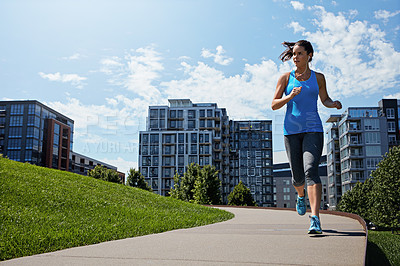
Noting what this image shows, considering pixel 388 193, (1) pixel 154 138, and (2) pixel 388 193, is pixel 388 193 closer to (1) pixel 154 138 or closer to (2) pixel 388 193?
(2) pixel 388 193

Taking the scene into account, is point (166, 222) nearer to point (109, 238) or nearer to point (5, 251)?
point (109, 238)

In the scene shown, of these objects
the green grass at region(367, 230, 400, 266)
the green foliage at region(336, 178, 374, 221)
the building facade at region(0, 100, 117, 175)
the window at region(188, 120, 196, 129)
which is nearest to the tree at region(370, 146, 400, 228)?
the green foliage at region(336, 178, 374, 221)

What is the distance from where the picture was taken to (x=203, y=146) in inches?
3477

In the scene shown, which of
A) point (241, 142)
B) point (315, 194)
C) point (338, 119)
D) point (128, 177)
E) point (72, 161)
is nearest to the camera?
point (315, 194)

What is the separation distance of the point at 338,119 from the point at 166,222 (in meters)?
85.9

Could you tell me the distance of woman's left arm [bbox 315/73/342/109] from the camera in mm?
5129

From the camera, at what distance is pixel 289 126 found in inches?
197

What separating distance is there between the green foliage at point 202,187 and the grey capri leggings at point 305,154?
3269cm

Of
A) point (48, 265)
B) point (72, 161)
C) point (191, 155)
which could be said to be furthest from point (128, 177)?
point (72, 161)

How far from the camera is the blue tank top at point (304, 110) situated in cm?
484

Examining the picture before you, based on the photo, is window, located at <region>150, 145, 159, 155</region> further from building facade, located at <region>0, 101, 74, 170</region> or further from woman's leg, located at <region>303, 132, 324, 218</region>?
woman's leg, located at <region>303, 132, 324, 218</region>

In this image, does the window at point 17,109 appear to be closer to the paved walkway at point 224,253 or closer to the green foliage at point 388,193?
the green foliage at point 388,193

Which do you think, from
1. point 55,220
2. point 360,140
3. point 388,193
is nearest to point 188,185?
point 388,193

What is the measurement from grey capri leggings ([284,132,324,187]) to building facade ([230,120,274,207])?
339ft
